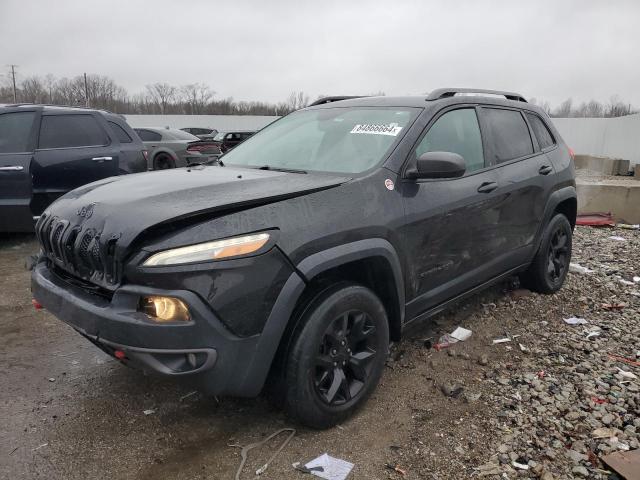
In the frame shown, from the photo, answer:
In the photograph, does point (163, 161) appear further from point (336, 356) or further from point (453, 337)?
point (336, 356)

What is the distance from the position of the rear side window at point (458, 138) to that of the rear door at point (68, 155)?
15.9ft

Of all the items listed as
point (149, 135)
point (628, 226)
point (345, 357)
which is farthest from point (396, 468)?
point (149, 135)

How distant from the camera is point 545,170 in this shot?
14.7 ft

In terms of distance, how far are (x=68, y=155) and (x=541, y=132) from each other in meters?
5.51

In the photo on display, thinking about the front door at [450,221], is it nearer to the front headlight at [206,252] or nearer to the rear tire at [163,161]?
the front headlight at [206,252]

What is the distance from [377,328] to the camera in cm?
290

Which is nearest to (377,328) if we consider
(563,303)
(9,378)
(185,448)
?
(185,448)

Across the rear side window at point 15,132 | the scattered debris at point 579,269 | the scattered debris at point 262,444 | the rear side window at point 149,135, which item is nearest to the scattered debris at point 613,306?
the scattered debris at point 579,269

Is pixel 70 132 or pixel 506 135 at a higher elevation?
pixel 70 132

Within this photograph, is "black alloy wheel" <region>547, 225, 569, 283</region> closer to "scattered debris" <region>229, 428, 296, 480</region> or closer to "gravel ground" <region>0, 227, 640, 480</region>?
"gravel ground" <region>0, 227, 640, 480</region>

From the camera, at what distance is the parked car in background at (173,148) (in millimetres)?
12891

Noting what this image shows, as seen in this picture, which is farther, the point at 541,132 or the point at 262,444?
the point at 541,132

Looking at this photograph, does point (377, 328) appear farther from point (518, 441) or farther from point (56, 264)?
point (56, 264)

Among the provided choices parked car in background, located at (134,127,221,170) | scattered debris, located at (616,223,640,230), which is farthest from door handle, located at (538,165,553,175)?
parked car in background, located at (134,127,221,170)
